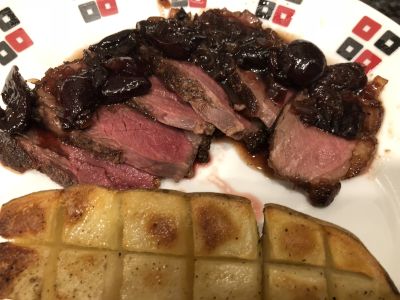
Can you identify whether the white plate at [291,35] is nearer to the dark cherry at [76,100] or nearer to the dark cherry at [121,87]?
the dark cherry at [76,100]

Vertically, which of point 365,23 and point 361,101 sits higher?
point 365,23

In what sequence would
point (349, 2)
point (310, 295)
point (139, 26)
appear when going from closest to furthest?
point (310, 295) < point (139, 26) < point (349, 2)

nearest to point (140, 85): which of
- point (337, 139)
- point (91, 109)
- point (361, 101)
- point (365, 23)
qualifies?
point (91, 109)

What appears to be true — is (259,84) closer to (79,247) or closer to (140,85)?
(140,85)

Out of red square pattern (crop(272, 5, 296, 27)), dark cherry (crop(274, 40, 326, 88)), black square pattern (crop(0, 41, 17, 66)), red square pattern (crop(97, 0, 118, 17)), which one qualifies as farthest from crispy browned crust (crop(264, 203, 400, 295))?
black square pattern (crop(0, 41, 17, 66))

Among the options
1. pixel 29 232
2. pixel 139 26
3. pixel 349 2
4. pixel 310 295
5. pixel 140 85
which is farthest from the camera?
pixel 349 2

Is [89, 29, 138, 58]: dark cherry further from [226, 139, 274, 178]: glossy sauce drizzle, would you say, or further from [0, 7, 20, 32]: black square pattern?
[226, 139, 274, 178]: glossy sauce drizzle

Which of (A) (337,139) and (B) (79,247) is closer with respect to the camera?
(B) (79,247)
